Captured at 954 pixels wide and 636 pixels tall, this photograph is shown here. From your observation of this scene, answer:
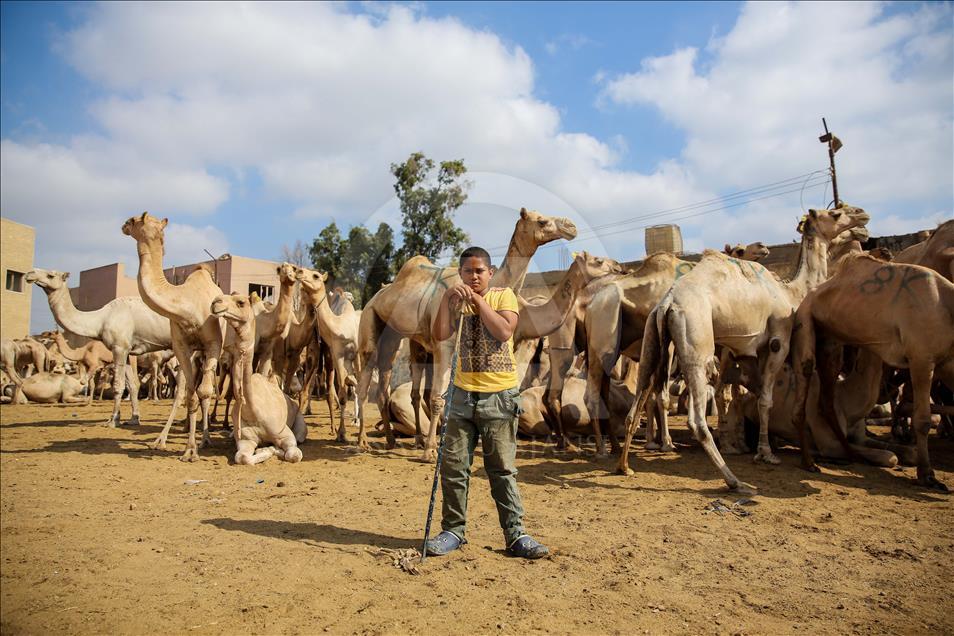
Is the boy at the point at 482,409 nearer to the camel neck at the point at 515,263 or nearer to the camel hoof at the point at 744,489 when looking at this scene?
the camel hoof at the point at 744,489

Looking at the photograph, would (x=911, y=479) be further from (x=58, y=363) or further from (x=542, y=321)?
(x=58, y=363)

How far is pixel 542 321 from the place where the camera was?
30.6ft

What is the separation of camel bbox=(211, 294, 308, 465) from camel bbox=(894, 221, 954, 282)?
8974mm

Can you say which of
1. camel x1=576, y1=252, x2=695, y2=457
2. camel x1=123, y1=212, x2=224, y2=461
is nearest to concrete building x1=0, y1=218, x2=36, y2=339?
camel x1=123, y1=212, x2=224, y2=461

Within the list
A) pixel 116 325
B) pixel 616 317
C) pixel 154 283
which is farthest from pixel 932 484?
pixel 116 325

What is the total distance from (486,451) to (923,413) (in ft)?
16.4

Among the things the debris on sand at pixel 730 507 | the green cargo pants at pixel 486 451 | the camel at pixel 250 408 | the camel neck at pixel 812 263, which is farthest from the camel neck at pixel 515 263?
the camel neck at pixel 812 263

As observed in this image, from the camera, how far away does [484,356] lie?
4.25m

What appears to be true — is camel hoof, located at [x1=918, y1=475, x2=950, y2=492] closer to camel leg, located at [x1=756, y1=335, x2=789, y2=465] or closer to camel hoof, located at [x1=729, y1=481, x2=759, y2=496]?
camel leg, located at [x1=756, y1=335, x2=789, y2=465]

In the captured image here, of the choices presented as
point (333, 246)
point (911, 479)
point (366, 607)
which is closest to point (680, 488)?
point (911, 479)

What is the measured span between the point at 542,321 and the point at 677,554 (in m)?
5.36

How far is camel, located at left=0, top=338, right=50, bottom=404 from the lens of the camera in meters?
20.4

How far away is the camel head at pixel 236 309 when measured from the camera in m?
7.55

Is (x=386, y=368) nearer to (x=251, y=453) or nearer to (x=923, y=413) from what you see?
(x=251, y=453)
